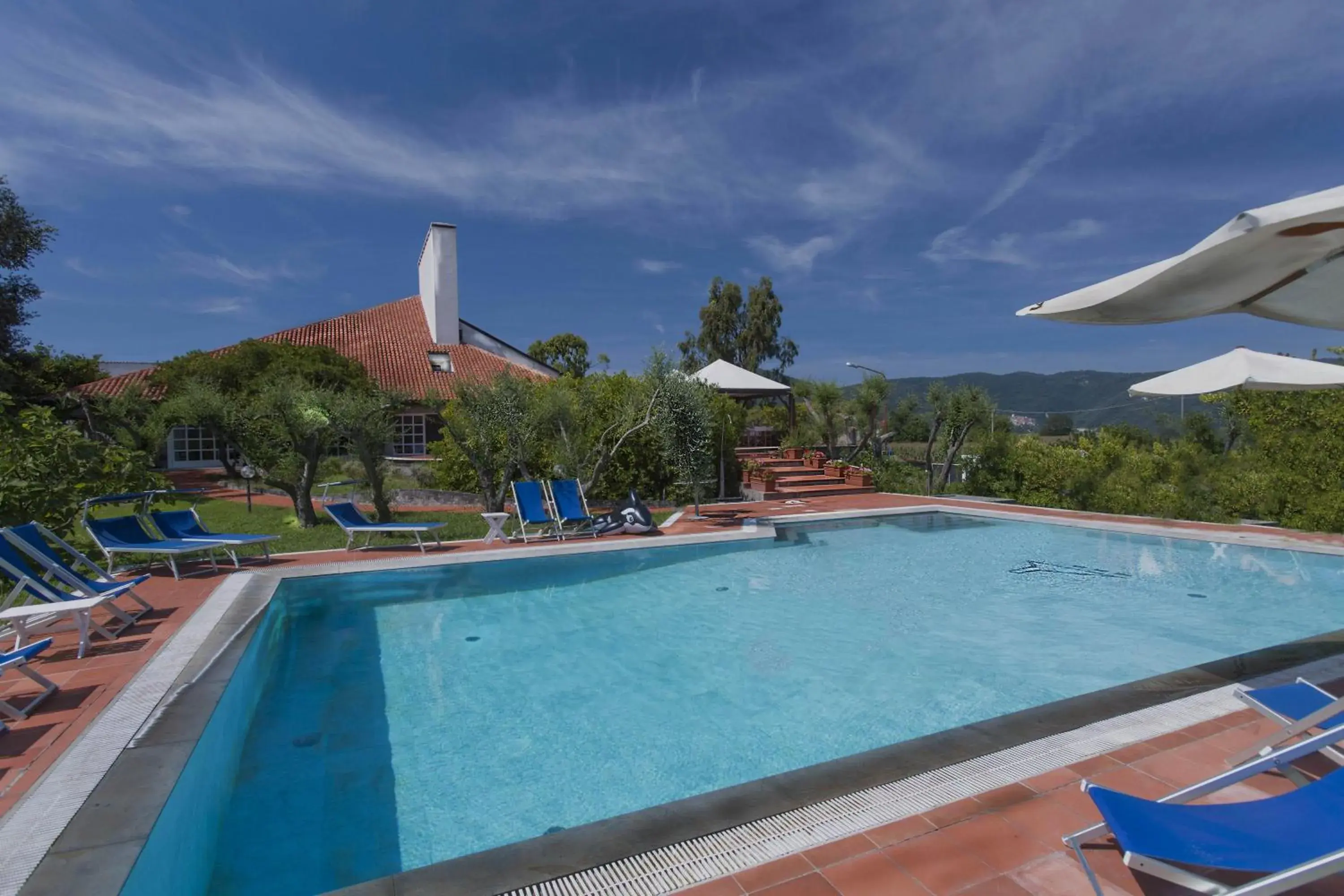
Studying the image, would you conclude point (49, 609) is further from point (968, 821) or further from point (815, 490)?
point (815, 490)

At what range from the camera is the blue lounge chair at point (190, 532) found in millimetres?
7461

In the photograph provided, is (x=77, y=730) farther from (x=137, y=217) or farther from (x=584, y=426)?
Answer: (x=137, y=217)

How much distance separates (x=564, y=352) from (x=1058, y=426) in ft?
77.7

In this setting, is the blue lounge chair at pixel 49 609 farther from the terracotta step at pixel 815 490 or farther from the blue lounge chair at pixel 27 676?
the terracotta step at pixel 815 490

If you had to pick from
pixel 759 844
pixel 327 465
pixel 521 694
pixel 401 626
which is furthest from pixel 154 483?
pixel 759 844

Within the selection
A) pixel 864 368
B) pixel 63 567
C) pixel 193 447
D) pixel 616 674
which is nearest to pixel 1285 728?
pixel 616 674

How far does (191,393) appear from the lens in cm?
1138

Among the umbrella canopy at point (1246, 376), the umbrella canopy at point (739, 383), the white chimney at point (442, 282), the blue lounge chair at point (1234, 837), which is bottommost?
the blue lounge chair at point (1234, 837)

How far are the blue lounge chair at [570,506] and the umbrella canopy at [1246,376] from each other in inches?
307

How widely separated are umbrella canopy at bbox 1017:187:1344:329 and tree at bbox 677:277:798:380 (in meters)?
37.8

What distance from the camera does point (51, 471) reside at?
701 centimetres

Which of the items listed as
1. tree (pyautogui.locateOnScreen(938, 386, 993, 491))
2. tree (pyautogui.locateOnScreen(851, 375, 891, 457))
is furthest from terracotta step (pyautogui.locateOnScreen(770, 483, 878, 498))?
tree (pyautogui.locateOnScreen(851, 375, 891, 457))

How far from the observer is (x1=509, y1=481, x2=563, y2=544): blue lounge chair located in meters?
10.3

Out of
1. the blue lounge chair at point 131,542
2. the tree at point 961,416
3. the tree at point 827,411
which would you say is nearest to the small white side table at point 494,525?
the blue lounge chair at point 131,542
